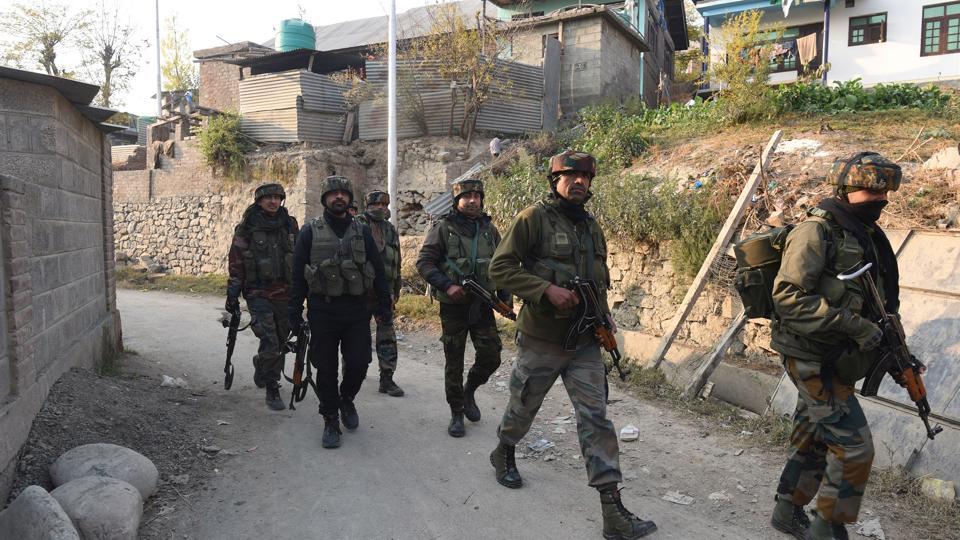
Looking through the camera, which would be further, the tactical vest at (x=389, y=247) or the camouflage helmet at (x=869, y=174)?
the tactical vest at (x=389, y=247)

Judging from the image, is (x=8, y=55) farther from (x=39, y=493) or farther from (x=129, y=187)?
(x=39, y=493)

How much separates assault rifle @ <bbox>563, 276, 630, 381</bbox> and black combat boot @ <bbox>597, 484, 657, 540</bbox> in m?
0.74

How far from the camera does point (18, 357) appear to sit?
3.35m

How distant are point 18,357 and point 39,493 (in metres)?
1.01

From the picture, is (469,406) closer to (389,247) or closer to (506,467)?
(506,467)

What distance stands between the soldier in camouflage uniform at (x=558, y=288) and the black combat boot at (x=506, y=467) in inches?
9.8

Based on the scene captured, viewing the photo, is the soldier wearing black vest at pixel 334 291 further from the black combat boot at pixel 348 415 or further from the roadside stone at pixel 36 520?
the roadside stone at pixel 36 520

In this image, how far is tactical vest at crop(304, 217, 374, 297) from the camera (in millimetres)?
4270

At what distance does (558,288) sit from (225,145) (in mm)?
14253

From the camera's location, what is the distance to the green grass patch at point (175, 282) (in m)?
13.3

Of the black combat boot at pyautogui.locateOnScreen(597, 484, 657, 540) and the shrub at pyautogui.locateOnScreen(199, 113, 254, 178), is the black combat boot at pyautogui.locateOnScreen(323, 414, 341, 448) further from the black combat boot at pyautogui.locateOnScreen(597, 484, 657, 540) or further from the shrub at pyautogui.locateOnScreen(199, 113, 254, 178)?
the shrub at pyautogui.locateOnScreen(199, 113, 254, 178)

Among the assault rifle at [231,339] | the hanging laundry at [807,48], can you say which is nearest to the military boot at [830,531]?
the assault rifle at [231,339]

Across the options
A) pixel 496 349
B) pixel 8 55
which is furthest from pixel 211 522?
pixel 8 55

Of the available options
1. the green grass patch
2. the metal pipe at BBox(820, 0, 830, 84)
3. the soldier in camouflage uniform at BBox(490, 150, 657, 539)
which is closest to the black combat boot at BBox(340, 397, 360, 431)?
the soldier in camouflage uniform at BBox(490, 150, 657, 539)
